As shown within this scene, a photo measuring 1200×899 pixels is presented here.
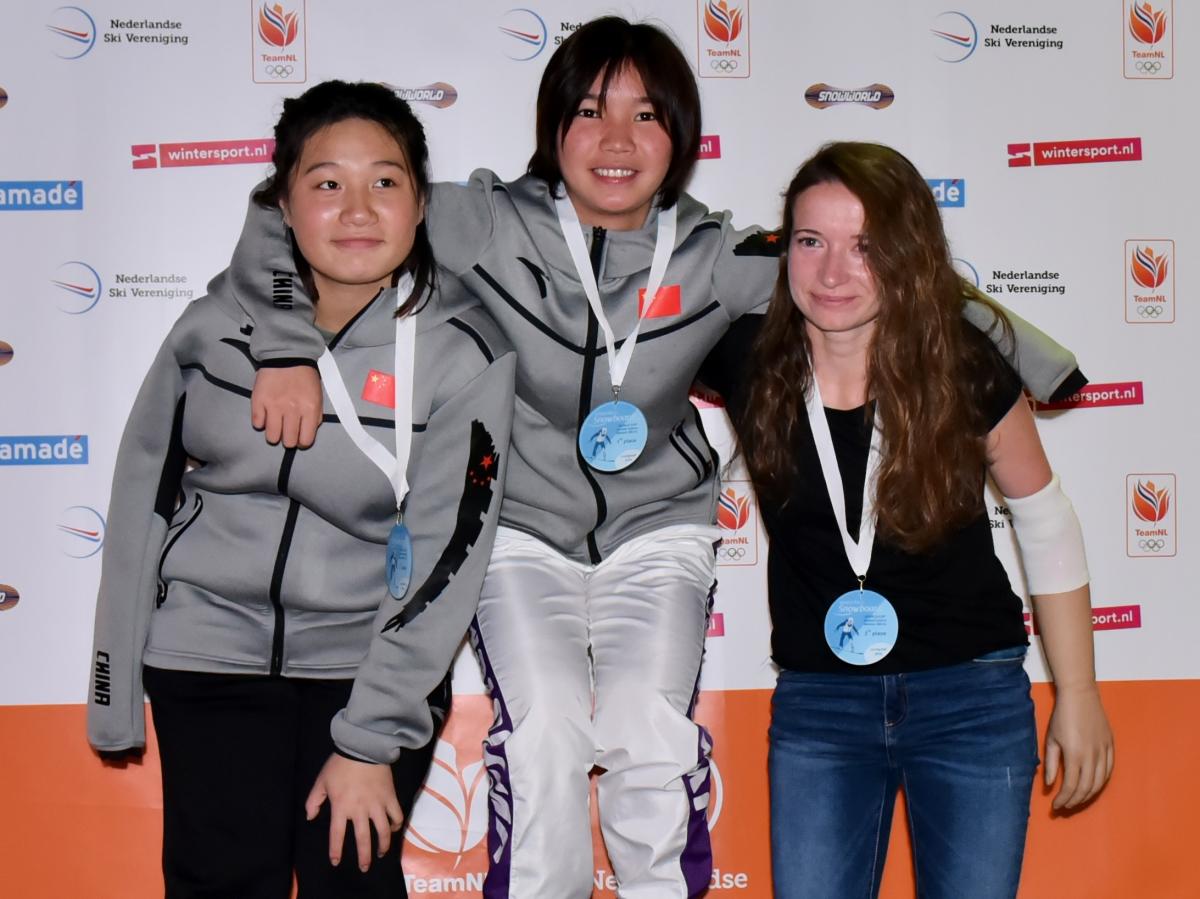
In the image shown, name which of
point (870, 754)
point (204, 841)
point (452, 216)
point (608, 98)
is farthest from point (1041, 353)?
point (204, 841)

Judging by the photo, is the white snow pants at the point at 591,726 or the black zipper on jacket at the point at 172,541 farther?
the black zipper on jacket at the point at 172,541

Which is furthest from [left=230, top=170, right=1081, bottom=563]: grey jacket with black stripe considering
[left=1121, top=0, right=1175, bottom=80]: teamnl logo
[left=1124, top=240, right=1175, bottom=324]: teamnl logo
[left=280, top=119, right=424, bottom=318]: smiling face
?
[left=1121, top=0, right=1175, bottom=80]: teamnl logo

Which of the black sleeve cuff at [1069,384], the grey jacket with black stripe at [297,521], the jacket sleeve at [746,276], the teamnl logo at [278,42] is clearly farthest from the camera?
the teamnl logo at [278,42]

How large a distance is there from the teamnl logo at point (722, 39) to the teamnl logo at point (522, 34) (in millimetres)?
352

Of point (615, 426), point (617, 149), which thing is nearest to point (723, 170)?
point (617, 149)

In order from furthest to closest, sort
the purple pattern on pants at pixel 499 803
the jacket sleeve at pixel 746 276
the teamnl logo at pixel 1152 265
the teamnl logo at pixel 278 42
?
the teamnl logo at pixel 1152 265
the teamnl logo at pixel 278 42
the jacket sleeve at pixel 746 276
the purple pattern on pants at pixel 499 803

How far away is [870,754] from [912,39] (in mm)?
1610

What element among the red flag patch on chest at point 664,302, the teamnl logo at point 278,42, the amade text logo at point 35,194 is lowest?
the red flag patch on chest at point 664,302

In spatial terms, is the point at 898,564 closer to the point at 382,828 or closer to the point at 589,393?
the point at 589,393

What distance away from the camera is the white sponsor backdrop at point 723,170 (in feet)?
8.13

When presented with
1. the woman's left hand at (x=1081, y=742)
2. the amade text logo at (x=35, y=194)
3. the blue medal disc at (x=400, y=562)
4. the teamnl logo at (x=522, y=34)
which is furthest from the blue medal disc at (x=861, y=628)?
the amade text logo at (x=35, y=194)

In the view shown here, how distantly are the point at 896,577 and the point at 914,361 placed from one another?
36cm

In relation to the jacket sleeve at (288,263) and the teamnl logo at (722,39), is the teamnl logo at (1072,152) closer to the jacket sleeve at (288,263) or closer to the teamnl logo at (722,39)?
the teamnl logo at (722,39)

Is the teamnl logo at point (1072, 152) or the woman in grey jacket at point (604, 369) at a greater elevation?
the teamnl logo at point (1072, 152)
